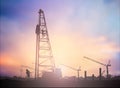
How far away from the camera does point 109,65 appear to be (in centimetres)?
18900

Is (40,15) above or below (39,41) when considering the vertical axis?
above

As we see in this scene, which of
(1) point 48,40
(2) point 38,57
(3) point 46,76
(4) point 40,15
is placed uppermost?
(4) point 40,15

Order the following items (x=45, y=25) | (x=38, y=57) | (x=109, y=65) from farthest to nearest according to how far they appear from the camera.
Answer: (x=109, y=65) → (x=45, y=25) → (x=38, y=57)

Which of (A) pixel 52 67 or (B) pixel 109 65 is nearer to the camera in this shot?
(A) pixel 52 67

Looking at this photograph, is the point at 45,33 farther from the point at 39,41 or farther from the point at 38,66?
the point at 38,66

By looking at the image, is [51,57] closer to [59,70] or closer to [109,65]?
[59,70]

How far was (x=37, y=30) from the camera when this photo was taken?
130m

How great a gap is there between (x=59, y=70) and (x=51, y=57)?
825cm

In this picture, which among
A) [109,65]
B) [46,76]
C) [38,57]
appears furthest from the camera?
[109,65]

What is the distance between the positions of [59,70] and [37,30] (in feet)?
70.7

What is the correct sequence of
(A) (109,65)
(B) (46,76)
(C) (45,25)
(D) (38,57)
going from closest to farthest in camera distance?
1. (B) (46,76)
2. (D) (38,57)
3. (C) (45,25)
4. (A) (109,65)

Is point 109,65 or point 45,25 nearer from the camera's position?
point 45,25

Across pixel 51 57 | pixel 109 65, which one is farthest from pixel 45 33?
pixel 109 65

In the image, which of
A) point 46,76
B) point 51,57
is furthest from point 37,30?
point 46,76
